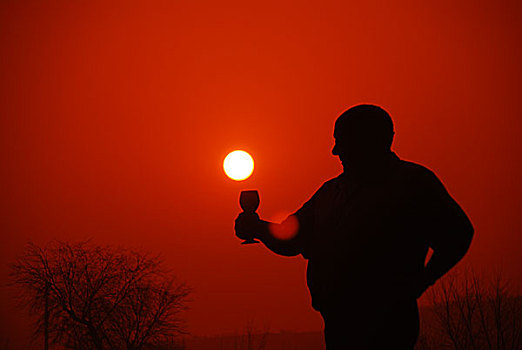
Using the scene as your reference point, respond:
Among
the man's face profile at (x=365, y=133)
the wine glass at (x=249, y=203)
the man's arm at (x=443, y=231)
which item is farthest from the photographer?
the wine glass at (x=249, y=203)

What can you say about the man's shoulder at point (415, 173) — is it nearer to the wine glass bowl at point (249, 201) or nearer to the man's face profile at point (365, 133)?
the man's face profile at point (365, 133)

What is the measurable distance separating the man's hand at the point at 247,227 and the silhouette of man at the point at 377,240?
486 mm

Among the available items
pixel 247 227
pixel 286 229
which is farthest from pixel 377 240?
pixel 247 227

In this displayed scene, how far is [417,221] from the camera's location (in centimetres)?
305

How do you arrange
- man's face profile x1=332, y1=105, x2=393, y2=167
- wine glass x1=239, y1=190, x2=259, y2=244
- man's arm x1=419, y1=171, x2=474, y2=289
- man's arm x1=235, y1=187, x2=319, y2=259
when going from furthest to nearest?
wine glass x1=239, y1=190, x2=259, y2=244 → man's arm x1=235, y1=187, x2=319, y2=259 → man's face profile x1=332, y1=105, x2=393, y2=167 → man's arm x1=419, y1=171, x2=474, y2=289

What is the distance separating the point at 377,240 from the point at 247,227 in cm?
107

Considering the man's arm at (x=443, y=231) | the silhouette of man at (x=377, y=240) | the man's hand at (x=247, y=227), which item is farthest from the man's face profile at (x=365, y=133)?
the man's hand at (x=247, y=227)

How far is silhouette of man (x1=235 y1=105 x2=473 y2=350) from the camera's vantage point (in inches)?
115

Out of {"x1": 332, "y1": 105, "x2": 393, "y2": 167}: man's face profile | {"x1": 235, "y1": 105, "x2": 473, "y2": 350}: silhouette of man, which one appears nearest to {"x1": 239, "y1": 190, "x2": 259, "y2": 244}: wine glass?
{"x1": 235, "y1": 105, "x2": 473, "y2": 350}: silhouette of man

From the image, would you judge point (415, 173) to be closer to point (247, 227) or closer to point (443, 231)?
point (443, 231)

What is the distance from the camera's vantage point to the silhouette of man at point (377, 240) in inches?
115

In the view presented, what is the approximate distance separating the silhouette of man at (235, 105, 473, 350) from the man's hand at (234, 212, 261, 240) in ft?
1.59

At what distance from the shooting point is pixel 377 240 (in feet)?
10.1

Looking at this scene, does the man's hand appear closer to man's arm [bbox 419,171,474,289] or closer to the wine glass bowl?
the wine glass bowl
